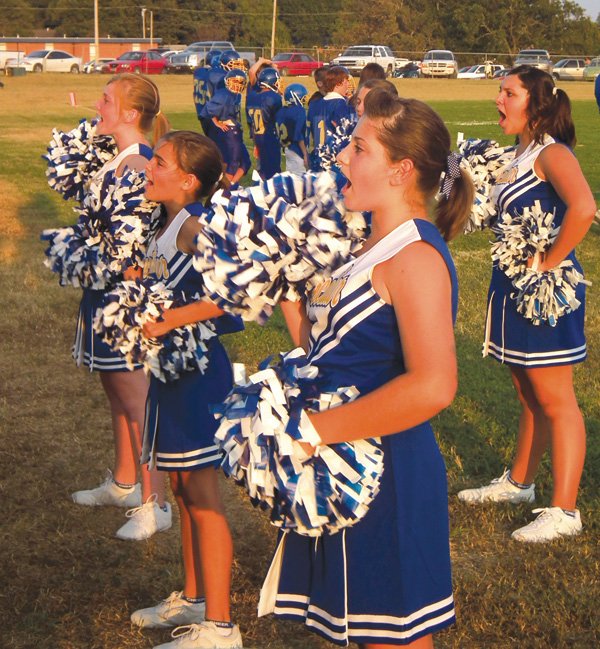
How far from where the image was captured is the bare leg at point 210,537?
317 cm

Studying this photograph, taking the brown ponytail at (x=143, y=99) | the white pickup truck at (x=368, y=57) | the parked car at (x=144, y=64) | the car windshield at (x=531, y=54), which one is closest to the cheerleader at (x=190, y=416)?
the brown ponytail at (x=143, y=99)

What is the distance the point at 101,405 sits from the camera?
5848mm

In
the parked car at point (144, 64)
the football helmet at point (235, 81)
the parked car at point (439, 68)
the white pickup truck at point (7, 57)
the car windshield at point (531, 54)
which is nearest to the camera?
the football helmet at point (235, 81)

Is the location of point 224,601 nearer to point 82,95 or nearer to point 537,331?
point 537,331

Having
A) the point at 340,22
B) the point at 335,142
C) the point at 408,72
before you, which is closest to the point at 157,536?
the point at 335,142

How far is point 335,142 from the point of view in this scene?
8547 millimetres

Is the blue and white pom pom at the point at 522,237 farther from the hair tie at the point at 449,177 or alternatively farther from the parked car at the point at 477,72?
the parked car at the point at 477,72

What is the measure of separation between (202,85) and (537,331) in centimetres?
977

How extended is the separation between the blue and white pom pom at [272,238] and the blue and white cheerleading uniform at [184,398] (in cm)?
83

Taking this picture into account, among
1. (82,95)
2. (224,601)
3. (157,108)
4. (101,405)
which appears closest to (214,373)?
(224,601)

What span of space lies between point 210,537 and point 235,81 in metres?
9.90

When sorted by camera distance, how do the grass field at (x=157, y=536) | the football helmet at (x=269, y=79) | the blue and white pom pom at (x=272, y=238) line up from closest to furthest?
the blue and white pom pom at (x=272, y=238) → the grass field at (x=157, y=536) → the football helmet at (x=269, y=79)

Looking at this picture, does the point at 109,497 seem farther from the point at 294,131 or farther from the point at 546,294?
the point at 294,131

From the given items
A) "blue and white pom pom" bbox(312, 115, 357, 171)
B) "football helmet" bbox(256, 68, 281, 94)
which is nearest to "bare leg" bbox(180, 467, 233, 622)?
"blue and white pom pom" bbox(312, 115, 357, 171)
